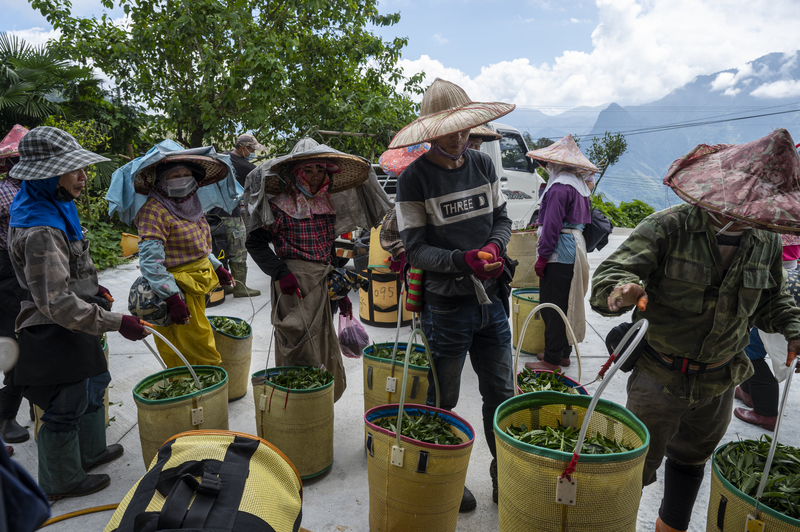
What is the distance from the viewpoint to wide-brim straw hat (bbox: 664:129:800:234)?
1.64 meters

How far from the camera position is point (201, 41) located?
30.7ft

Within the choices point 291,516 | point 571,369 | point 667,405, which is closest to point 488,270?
point 667,405

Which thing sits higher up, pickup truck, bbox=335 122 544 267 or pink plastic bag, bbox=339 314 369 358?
pickup truck, bbox=335 122 544 267

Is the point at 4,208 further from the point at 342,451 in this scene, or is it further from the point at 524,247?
the point at 524,247

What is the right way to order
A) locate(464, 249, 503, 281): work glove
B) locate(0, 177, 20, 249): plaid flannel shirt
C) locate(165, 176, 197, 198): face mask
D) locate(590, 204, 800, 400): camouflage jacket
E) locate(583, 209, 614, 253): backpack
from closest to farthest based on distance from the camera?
locate(590, 204, 800, 400): camouflage jacket → locate(464, 249, 503, 281): work glove → locate(165, 176, 197, 198): face mask → locate(0, 177, 20, 249): plaid flannel shirt → locate(583, 209, 614, 253): backpack

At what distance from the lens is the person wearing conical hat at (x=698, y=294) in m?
1.82

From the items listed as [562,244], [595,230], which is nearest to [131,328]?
[562,244]

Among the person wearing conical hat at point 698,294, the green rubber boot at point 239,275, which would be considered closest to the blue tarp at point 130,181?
the person wearing conical hat at point 698,294

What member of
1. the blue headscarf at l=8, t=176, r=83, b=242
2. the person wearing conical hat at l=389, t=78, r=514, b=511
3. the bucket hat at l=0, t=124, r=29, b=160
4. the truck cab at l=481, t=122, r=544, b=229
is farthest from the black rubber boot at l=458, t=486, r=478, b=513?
the truck cab at l=481, t=122, r=544, b=229

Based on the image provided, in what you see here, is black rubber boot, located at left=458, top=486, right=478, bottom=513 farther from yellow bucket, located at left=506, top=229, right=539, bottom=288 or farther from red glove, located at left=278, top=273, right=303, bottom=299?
yellow bucket, located at left=506, top=229, right=539, bottom=288

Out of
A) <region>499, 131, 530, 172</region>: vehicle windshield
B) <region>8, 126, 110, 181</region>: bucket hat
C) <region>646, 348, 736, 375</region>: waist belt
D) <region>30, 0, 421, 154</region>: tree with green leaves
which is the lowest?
<region>646, 348, 736, 375</region>: waist belt

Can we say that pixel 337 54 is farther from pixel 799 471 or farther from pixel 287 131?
pixel 799 471

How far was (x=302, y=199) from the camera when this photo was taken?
3.19 metres

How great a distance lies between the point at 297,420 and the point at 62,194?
1739mm
